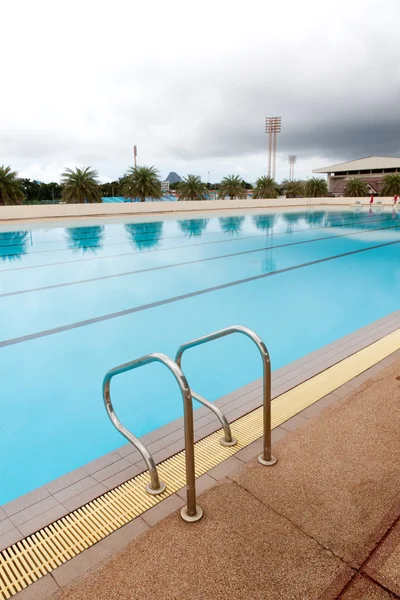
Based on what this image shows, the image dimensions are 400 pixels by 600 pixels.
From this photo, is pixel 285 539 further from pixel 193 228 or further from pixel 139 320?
pixel 193 228

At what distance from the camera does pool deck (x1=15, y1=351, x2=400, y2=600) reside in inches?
60.5

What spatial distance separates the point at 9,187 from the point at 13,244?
17.4 metres

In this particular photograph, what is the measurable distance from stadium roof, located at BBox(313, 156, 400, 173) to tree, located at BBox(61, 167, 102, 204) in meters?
46.9

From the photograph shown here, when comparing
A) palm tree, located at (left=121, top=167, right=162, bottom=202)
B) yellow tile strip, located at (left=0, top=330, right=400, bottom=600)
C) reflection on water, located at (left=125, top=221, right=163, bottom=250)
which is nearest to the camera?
yellow tile strip, located at (left=0, top=330, right=400, bottom=600)

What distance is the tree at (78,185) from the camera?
31.5m

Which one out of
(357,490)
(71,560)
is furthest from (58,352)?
(357,490)

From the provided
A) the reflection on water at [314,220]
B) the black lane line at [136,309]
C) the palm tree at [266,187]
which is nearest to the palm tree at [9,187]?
the reflection on water at [314,220]

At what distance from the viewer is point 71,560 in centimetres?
171

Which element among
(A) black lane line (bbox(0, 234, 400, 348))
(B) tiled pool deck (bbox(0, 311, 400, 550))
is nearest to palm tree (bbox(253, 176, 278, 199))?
(A) black lane line (bbox(0, 234, 400, 348))

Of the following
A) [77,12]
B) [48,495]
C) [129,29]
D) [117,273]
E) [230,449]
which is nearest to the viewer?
[48,495]

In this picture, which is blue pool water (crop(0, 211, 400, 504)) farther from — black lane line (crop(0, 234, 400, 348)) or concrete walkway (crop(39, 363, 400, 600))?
concrete walkway (crop(39, 363, 400, 600))

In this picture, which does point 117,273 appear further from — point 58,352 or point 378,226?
point 378,226

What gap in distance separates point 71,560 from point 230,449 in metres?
1.11

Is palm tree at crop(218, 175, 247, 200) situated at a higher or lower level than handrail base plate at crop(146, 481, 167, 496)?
higher
